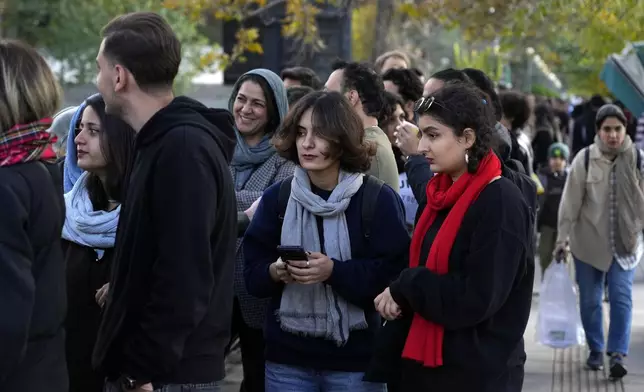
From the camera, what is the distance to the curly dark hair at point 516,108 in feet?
32.0

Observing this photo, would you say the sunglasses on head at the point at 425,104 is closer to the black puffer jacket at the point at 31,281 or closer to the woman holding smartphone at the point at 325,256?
the woman holding smartphone at the point at 325,256

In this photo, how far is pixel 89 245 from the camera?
15.6ft

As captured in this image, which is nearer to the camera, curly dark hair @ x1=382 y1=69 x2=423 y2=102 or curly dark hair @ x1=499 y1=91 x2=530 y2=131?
curly dark hair @ x1=382 y1=69 x2=423 y2=102

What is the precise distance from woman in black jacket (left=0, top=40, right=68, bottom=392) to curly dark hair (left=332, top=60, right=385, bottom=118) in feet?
9.87

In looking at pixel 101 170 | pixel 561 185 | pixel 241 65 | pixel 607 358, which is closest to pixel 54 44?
pixel 241 65

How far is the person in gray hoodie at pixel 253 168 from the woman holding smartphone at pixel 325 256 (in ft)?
1.50

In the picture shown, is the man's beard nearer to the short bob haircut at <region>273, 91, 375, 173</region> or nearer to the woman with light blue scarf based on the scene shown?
the woman with light blue scarf

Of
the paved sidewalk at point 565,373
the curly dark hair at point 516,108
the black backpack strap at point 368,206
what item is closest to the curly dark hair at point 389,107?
the black backpack strap at point 368,206

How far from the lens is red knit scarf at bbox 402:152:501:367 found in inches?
174

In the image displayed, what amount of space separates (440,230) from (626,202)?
5.13 m

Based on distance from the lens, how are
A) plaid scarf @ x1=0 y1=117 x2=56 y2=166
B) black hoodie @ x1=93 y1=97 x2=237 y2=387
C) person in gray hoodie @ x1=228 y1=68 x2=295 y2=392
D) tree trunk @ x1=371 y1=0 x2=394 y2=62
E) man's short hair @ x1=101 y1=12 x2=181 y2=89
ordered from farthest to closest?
Result: tree trunk @ x1=371 y1=0 x2=394 y2=62 → person in gray hoodie @ x1=228 y1=68 x2=295 y2=392 → man's short hair @ x1=101 y1=12 x2=181 y2=89 → black hoodie @ x1=93 y1=97 x2=237 y2=387 → plaid scarf @ x1=0 y1=117 x2=56 y2=166

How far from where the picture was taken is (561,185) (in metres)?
12.8

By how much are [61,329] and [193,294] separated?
1.39ft

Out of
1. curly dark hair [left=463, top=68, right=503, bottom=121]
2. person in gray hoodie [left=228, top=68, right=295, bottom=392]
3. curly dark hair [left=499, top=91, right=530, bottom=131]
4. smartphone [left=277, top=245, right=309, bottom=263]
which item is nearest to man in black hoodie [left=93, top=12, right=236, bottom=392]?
smartphone [left=277, top=245, right=309, bottom=263]
